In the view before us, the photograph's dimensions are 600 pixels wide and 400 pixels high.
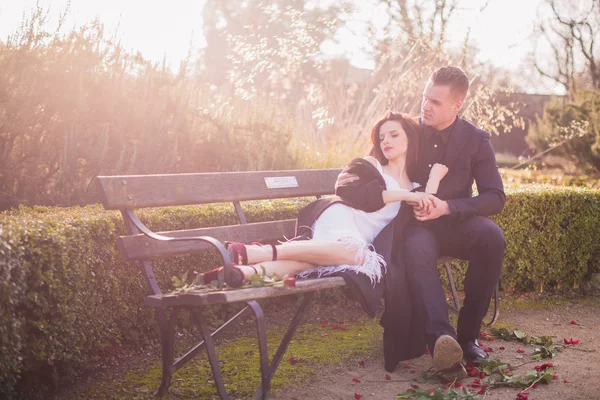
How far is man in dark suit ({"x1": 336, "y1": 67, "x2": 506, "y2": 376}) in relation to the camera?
3799mm

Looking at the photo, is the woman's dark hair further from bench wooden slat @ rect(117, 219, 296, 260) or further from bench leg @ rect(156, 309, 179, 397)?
bench leg @ rect(156, 309, 179, 397)

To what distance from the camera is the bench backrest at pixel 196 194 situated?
333cm

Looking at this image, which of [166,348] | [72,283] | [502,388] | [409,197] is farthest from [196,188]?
[502,388]

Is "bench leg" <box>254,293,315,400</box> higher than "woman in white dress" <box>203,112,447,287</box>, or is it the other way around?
"woman in white dress" <box>203,112,447,287</box>

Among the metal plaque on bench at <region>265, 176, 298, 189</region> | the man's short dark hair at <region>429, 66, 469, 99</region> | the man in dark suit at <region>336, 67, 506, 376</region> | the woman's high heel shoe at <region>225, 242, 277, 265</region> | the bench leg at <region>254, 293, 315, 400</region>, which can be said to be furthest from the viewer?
the metal plaque on bench at <region>265, 176, 298, 189</region>

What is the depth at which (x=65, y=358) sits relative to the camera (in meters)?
3.31

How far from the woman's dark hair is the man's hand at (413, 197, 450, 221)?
38 centimetres

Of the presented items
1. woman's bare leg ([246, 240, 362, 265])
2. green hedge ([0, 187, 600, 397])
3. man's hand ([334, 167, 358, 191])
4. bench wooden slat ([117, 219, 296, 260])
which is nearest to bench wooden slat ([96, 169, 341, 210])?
bench wooden slat ([117, 219, 296, 260])

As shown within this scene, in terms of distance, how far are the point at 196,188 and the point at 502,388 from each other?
1.91 meters

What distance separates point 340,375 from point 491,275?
100cm

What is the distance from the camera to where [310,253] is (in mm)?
3541

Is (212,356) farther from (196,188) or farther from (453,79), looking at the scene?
(453,79)

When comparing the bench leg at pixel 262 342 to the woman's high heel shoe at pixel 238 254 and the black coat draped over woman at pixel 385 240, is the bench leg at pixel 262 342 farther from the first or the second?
the black coat draped over woman at pixel 385 240

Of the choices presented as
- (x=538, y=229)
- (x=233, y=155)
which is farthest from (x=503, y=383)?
(x=233, y=155)
